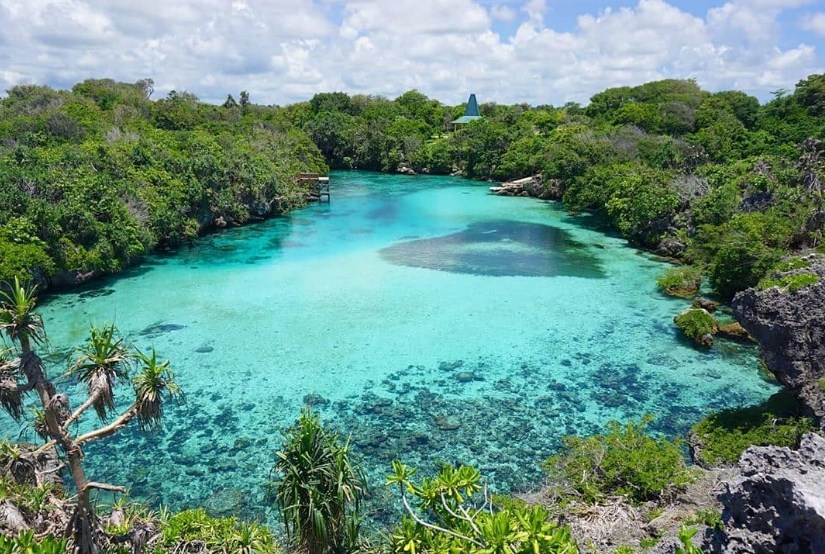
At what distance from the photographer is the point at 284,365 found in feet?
67.2

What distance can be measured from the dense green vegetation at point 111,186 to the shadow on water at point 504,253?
45.1 feet

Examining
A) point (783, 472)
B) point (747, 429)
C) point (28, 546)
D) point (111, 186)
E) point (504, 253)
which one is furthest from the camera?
point (504, 253)

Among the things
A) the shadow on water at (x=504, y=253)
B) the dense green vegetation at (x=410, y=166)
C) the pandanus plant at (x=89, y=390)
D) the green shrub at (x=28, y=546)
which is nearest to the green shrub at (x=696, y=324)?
the dense green vegetation at (x=410, y=166)

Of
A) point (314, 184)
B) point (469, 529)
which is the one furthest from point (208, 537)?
point (314, 184)

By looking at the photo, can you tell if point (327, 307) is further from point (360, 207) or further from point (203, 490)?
point (360, 207)

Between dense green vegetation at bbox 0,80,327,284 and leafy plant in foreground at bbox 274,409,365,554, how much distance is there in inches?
770

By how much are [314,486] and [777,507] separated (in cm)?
711

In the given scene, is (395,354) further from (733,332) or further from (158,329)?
(733,332)

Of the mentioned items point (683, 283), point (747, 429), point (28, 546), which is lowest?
point (747, 429)

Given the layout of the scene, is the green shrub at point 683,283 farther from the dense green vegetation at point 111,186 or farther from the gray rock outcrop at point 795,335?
the dense green vegetation at point 111,186

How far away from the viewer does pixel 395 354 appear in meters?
21.5

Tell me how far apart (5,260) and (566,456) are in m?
23.3

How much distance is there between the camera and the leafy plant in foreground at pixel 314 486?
9.84 m

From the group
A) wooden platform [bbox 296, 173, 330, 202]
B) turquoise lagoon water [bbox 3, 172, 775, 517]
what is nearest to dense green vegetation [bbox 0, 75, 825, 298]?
wooden platform [bbox 296, 173, 330, 202]
